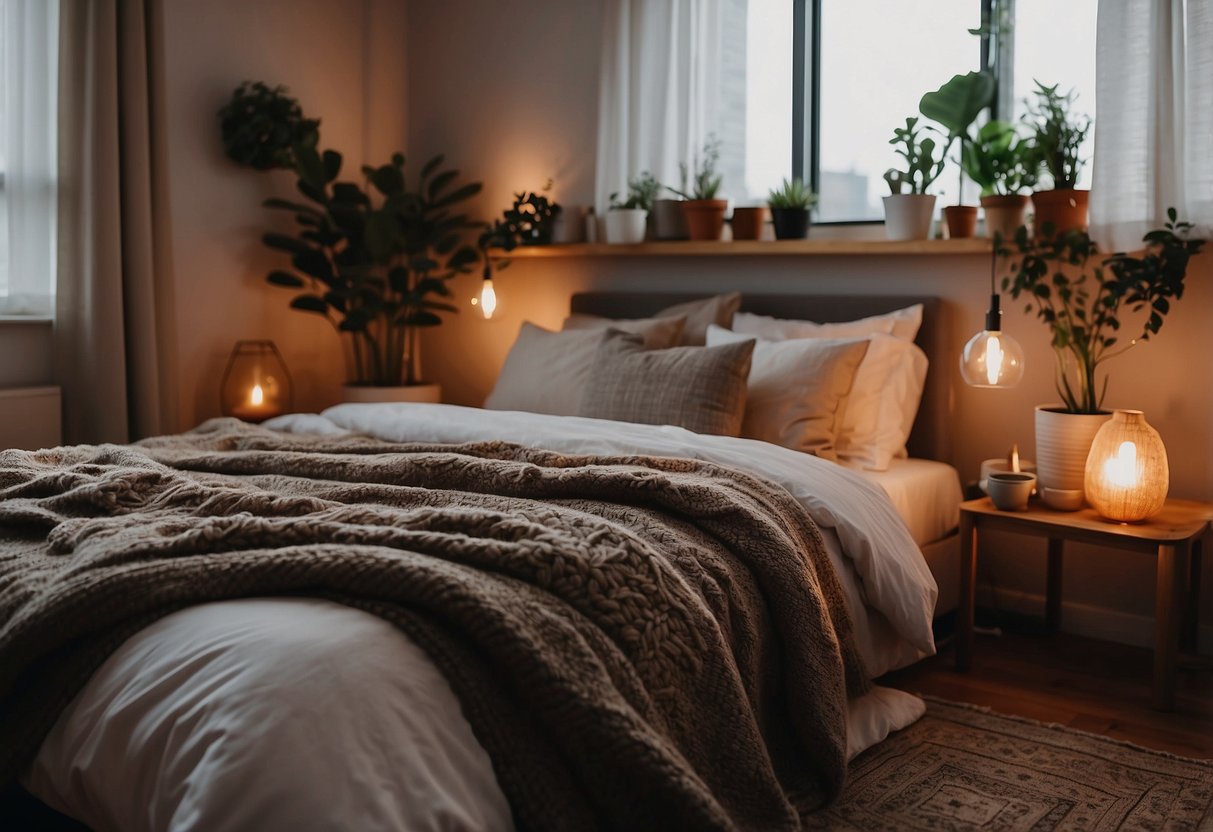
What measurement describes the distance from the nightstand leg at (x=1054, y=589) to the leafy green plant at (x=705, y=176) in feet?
5.19

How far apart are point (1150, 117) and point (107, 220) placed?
3.26 metres

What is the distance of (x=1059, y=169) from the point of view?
121 inches

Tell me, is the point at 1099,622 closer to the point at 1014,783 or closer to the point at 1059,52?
the point at 1014,783

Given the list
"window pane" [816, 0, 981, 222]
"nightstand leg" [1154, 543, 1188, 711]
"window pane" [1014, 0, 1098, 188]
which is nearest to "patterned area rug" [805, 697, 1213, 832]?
"nightstand leg" [1154, 543, 1188, 711]

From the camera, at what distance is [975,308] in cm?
334

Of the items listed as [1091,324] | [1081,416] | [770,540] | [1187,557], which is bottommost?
[1187,557]

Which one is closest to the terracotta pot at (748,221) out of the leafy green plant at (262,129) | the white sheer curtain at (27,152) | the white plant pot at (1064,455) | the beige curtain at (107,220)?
the white plant pot at (1064,455)

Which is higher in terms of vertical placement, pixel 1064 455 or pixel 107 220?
pixel 107 220

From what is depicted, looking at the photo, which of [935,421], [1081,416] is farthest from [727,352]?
[1081,416]

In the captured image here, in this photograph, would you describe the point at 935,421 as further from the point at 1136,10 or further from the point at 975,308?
the point at 1136,10

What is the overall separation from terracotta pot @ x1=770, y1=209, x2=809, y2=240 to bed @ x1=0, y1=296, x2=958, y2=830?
1.32 metres

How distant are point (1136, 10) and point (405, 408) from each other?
2264mm

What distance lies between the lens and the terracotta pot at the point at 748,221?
374 centimetres

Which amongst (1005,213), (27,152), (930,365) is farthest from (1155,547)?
(27,152)
